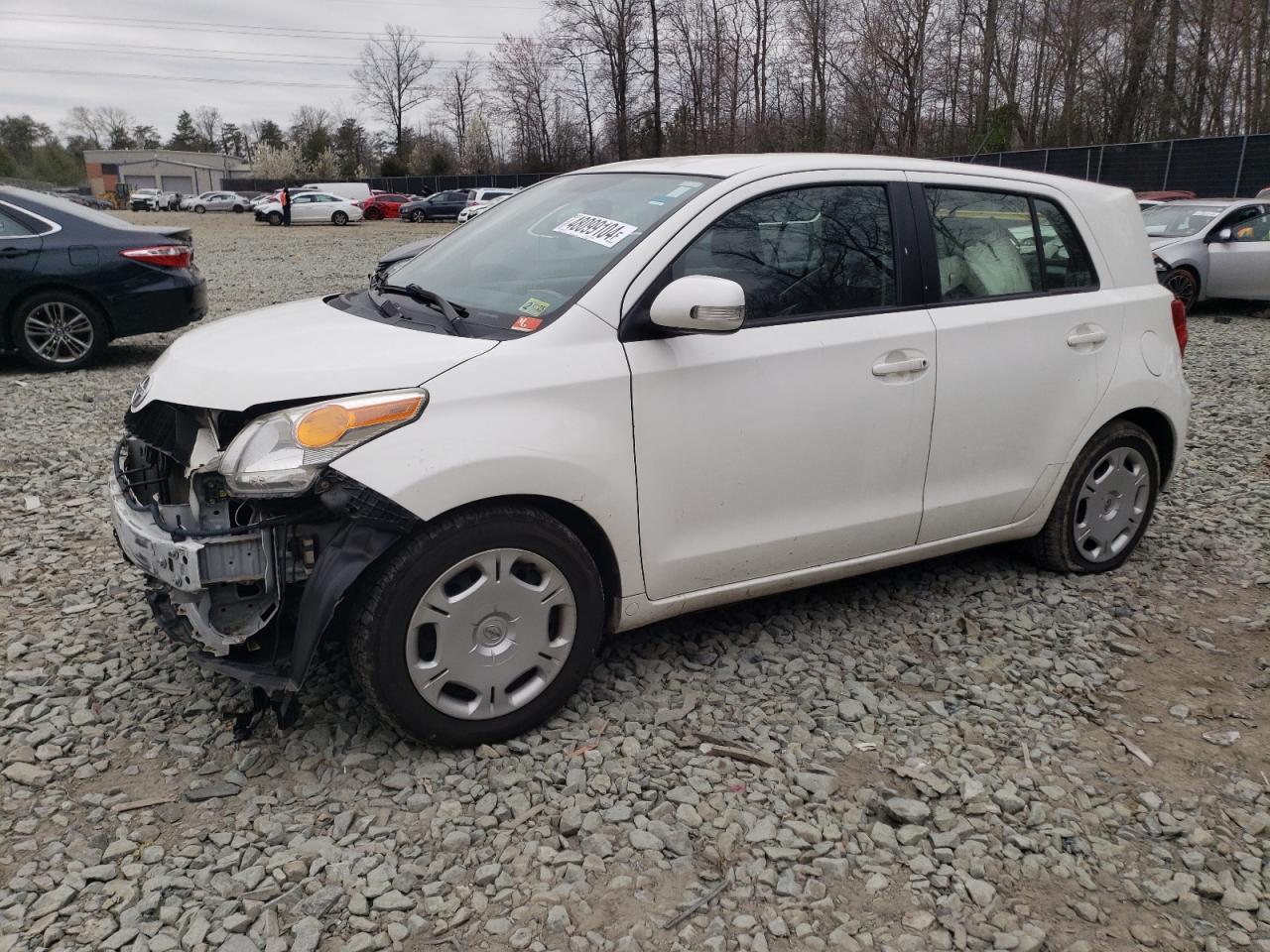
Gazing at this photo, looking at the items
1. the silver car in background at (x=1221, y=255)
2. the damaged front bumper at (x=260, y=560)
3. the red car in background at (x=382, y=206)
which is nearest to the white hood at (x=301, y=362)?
the damaged front bumper at (x=260, y=560)

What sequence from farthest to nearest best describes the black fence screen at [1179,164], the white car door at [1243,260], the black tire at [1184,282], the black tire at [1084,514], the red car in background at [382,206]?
1. the red car in background at [382,206]
2. the black fence screen at [1179,164]
3. the black tire at [1184,282]
4. the white car door at [1243,260]
5. the black tire at [1084,514]

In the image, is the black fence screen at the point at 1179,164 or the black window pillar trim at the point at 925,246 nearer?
the black window pillar trim at the point at 925,246

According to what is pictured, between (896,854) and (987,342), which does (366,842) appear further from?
(987,342)

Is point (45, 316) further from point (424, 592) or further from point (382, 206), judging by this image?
point (382, 206)

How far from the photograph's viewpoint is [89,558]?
186 inches

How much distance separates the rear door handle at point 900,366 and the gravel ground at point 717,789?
1.07 metres

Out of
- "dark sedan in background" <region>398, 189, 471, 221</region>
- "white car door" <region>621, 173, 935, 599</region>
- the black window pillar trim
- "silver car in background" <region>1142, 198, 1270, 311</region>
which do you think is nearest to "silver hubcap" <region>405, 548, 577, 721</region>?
"white car door" <region>621, 173, 935, 599</region>

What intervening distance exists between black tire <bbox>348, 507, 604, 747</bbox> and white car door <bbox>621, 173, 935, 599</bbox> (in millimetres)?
287

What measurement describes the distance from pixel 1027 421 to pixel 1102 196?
1.15 meters

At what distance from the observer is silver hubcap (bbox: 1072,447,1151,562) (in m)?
4.50

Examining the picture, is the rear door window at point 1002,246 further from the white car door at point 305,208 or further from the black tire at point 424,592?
the white car door at point 305,208

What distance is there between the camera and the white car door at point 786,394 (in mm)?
3299

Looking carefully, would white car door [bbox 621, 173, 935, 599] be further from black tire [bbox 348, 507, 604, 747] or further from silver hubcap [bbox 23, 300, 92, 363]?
silver hubcap [bbox 23, 300, 92, 363]

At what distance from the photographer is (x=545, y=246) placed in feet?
12.1
